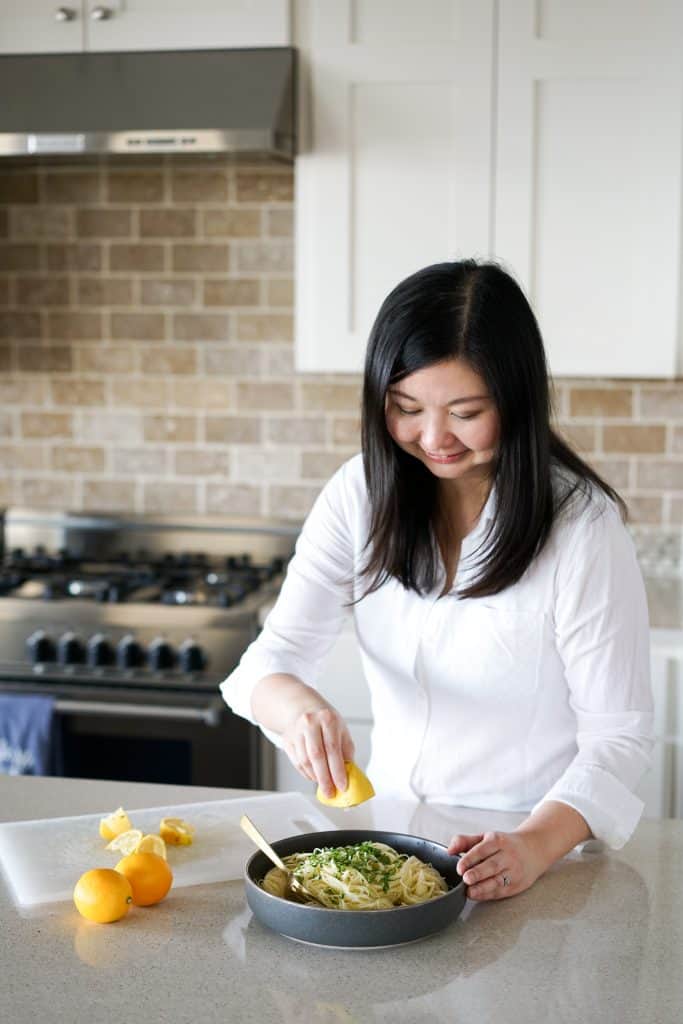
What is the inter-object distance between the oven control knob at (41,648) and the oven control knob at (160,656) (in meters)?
0.25

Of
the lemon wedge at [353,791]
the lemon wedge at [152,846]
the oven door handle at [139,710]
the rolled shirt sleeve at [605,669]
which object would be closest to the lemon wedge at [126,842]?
the lemon wedge at [152,846]

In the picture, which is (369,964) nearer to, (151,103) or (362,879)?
(362,879)

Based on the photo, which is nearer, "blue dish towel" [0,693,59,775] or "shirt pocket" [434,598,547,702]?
"shirt pocket" [434,598,547,702]

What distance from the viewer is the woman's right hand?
55.2 inches

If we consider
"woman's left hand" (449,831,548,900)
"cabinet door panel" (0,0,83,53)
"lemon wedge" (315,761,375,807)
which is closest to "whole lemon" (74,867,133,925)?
"lemon wedge" (315,761,375,807)

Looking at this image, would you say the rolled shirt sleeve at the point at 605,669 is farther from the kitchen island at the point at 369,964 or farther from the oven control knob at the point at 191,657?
the oven control knob at the point at 191,657

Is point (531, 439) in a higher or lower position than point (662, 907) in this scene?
higher

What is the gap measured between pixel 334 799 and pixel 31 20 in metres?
2.27

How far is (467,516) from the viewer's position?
1784mm

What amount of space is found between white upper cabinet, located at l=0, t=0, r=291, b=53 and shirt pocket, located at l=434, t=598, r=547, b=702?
1.69 meters

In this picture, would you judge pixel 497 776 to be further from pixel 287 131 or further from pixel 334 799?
pixel 287 131

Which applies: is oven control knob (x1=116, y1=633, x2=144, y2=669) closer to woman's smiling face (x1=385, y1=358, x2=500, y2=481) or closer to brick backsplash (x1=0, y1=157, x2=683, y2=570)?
brick backsplash (x1=0, y1=157, x2=683, y2=570)

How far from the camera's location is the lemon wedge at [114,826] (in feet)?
4.88

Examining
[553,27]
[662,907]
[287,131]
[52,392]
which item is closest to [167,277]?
[52,392]
